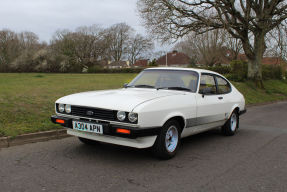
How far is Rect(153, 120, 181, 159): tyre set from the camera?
4.40 meters

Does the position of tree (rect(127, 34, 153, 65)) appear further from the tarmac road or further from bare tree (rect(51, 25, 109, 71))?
the tarmac road

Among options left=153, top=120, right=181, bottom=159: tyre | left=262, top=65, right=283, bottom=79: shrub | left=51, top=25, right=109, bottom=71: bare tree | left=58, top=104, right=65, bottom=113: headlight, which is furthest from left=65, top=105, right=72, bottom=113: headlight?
left=51, top=25, right=109, bottom=71: bare tree

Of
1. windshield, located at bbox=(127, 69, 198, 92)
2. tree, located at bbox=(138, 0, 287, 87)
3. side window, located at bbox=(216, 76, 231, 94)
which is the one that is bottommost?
side window, located at bbox=(216, 76, 231, 94)

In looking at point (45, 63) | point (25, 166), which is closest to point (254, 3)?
point (25, 166)

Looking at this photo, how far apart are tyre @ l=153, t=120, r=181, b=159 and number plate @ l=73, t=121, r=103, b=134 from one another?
959mm

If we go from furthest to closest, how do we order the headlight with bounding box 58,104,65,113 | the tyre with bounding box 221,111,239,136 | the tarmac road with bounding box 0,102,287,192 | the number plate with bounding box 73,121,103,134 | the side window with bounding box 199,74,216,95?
1. the tyre with bounding box 221,111,239,136
2. the side window with bounding box 199,74,216,95
3. the headlight with bounding box 58,104,65,113
4. the number plate with bounding box 73,121,103,134
5. the tarmac road with bounding box 0,102,287,192

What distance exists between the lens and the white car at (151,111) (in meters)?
4.09

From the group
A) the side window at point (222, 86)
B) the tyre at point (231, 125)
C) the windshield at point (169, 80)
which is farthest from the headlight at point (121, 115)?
the tyre at point (231, 125)

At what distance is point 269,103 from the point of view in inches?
666

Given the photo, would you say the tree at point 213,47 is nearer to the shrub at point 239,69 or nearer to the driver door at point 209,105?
the shrub at point 239,69

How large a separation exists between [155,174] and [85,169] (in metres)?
1.05

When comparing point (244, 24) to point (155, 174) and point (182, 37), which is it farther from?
point (155, 174)

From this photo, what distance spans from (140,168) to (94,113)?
1.14 m

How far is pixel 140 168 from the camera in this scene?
165 inches
